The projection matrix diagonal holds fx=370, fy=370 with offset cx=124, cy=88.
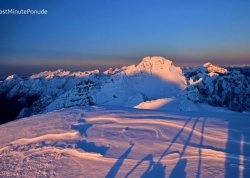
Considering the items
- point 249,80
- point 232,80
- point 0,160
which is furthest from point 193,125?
point 249,80

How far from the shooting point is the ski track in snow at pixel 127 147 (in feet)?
31.3

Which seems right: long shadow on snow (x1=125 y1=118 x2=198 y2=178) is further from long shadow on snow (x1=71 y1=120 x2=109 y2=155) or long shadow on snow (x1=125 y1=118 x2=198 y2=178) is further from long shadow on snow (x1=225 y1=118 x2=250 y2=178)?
long shadow on snow (x1=71 y1=120 x2=109 y2=155)

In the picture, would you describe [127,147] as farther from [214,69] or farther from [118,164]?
[214,69]

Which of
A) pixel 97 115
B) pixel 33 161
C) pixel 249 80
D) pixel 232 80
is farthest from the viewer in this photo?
pixel 249 80

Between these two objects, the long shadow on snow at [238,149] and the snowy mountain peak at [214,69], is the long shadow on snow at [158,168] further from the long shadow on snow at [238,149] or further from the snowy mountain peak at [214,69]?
the snowy mountain peak at [214,69]

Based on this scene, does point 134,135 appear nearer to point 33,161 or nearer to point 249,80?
point 33,161

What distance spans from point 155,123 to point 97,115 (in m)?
3.05

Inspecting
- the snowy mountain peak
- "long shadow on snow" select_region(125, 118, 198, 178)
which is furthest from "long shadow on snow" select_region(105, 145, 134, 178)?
the snowy mountain peak

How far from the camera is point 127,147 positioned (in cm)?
1138

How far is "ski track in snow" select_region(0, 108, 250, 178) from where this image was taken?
Answer: 31.3ft

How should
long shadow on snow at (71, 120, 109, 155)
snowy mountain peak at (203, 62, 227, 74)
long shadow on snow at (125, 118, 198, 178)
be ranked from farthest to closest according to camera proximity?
snowy mountain peak at (203, 62, 227, 74), long shadow on snow at (71, 120, 109, 155), long shadow on snow at (125, 118, 198, 178)

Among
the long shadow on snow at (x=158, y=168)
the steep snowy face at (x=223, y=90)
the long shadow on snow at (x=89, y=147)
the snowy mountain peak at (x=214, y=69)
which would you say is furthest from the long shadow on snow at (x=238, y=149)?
the snowy mountain peak at (x=214, y=69)

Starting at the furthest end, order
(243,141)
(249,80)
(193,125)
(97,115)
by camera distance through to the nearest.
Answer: (249,80), (97,115), (193,125), (243,141)

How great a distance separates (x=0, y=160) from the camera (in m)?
10.9
